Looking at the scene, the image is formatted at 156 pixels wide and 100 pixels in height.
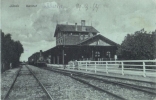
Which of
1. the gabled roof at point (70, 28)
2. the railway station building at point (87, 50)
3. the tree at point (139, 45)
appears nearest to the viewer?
the tree at point (139, 45)

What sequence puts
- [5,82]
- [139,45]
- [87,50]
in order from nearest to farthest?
[5,82] → [139,45] → [87,50]

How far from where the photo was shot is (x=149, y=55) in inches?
899

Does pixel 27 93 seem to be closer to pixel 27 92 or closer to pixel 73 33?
pixel 27 92

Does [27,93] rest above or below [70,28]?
below

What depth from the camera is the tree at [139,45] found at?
74.7 ft

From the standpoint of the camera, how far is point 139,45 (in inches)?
917

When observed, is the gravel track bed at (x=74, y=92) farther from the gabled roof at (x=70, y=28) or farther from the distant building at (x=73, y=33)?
the gabled roof at (x=70, y=28)

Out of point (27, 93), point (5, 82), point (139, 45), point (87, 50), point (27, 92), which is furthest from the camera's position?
point (87, 50)

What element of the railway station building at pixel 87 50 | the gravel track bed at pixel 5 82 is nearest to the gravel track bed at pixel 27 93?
the gravel track bed at pixel 5 82

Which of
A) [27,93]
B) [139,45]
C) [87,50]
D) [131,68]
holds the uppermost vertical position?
[87,50]

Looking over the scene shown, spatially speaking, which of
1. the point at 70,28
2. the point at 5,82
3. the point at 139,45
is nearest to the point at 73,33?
the point at 70,28

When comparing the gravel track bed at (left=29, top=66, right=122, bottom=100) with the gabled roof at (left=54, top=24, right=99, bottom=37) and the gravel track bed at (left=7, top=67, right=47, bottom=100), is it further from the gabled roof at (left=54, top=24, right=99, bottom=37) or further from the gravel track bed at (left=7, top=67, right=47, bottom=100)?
the gabled roof at (left=54, top=24, right=99, bottom=37)

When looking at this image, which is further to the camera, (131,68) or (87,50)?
(87,50)

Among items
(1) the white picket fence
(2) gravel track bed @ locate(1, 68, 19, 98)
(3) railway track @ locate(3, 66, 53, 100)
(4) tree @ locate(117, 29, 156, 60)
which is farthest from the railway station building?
(3) railway track @ locate(3, 66, 53, 100)
